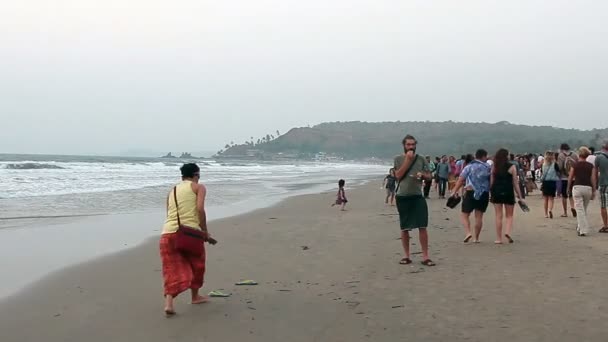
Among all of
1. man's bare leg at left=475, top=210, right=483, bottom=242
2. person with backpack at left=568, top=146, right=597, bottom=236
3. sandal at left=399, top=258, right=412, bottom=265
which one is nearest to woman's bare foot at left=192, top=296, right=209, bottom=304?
sandal at left=399, top=258, right=412, bottom=265

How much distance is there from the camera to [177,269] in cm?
561

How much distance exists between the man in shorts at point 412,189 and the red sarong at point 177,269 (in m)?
2.84

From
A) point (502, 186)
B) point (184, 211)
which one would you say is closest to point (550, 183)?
point (502, 186)

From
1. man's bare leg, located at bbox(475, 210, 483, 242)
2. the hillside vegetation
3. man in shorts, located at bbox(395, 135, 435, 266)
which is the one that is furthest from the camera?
the hillside vegetation

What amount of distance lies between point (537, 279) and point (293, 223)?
7292 millimetres

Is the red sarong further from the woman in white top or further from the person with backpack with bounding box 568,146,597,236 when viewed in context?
the woman in white top

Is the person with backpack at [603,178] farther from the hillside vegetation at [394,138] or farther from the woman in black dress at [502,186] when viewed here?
the hillside vegetation at [394,138]

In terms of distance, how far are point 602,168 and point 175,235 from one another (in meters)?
7.61

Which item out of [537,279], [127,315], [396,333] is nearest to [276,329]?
[396,333]

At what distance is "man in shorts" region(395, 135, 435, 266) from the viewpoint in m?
7.26

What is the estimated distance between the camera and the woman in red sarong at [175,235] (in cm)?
557

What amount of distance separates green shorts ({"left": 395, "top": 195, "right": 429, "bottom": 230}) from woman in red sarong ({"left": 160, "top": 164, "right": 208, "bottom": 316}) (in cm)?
283

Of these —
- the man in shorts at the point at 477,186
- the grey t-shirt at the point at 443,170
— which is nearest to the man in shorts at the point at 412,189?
the man in shorts at the point at 477,186

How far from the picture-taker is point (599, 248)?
8.10 meters
